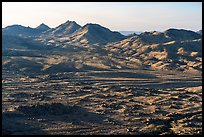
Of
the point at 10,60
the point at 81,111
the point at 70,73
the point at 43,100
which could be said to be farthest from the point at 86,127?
the point at 10,60

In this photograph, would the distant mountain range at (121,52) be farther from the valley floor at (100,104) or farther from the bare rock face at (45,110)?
the bare rock face at (45,110)

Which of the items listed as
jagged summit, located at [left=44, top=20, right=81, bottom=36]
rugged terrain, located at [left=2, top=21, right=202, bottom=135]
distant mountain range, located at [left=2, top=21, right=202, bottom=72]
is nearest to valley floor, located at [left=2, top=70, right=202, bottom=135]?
rugged terrain, located at [left=2, top=21, right=202, bottom=135]

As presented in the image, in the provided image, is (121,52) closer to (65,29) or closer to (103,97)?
(103,97)

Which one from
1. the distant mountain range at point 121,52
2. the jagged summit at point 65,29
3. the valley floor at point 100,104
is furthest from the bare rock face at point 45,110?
the jagged summit at point 65,29

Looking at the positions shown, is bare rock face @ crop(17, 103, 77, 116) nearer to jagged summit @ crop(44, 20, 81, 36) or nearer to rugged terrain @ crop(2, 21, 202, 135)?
rugged terrain @ crop(2, 21, 202, 135)

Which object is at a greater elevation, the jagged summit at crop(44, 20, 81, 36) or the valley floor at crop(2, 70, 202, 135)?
the jagged summit at crop(44, 20, 81, 36)

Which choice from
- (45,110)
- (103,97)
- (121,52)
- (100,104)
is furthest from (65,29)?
(45,110)

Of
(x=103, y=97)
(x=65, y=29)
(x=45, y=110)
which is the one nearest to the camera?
(x=45, y=110)

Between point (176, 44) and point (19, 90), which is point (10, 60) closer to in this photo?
point (19, 90)
